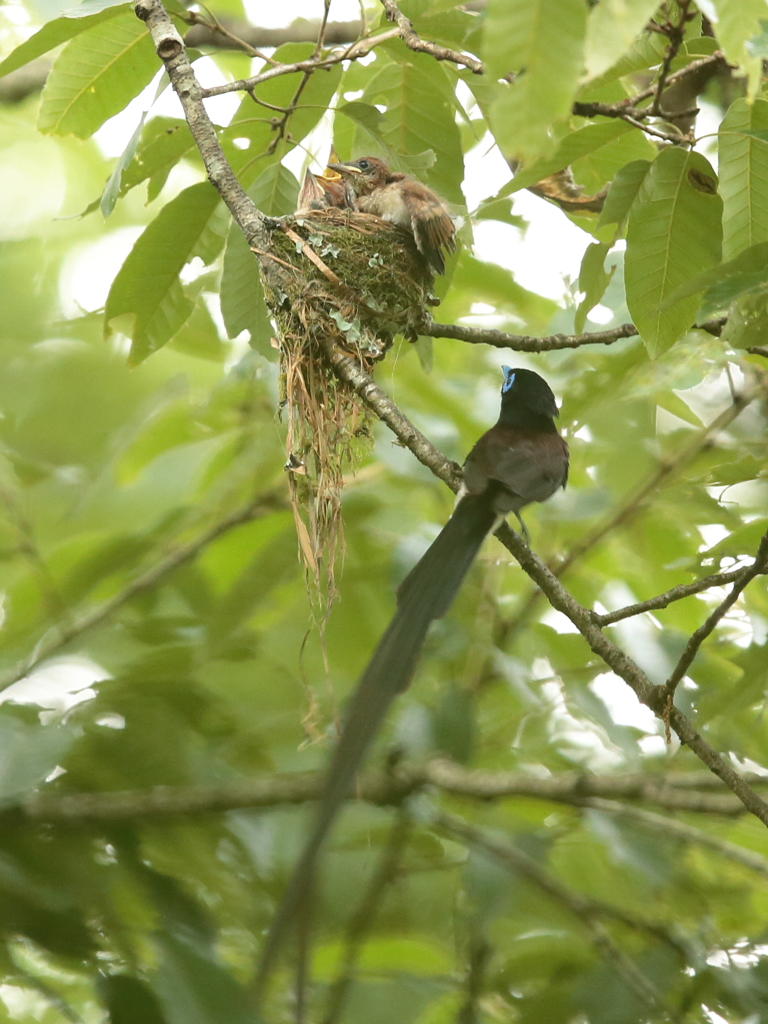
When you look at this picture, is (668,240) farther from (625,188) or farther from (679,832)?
(679,832)

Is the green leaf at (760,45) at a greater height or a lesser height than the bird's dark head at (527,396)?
lesser

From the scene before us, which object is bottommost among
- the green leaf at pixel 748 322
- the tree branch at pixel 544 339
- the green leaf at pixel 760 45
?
the green leaf at pixel 748 322

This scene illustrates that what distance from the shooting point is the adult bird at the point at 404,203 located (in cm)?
333

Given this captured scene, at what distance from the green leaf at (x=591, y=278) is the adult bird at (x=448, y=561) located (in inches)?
14.8

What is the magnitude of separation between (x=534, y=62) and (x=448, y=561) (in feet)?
4.55

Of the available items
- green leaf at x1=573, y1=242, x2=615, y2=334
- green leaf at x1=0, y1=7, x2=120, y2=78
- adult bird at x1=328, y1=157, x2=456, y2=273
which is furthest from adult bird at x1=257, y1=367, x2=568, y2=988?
green leaf at x1=0, y1=7, x2=120, y2=78

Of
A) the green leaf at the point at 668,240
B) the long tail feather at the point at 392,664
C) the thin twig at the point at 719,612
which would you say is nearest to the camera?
the long tail feather at the point at 392,664

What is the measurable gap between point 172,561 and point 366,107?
4.64 feet

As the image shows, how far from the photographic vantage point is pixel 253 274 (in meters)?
3.15

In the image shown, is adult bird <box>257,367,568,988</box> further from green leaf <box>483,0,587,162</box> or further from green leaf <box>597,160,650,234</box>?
green leaf <box>483,0,587,162</box>

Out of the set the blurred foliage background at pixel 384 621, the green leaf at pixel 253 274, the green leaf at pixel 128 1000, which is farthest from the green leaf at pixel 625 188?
the green leaf at pixel 128 1000

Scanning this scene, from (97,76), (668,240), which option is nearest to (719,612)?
(668,240)

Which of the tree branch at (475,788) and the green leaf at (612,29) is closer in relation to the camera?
the green leaf at (612,29)

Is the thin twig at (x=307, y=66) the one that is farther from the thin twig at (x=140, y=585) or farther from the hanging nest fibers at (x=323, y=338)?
the thin twig at (x=140, y=585)
